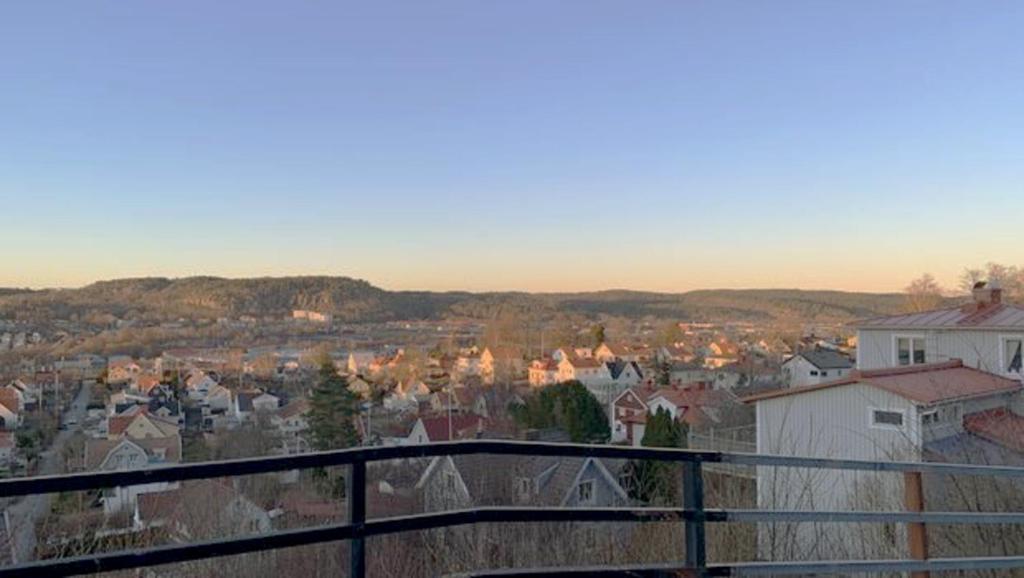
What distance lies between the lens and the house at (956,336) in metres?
20.5

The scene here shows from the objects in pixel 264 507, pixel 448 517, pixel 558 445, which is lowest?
pixel 264 507

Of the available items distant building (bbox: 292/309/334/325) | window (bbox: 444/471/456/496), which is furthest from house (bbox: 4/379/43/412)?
distant building (bbox: 292/309/334/325)

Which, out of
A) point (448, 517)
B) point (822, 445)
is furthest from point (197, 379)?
point (448, 517)

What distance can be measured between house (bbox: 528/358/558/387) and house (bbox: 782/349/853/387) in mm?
17640

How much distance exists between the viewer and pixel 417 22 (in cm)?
1858

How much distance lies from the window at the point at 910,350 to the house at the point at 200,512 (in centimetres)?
2352

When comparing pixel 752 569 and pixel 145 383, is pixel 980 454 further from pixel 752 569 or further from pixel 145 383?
pixel 145 383

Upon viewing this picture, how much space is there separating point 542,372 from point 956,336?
1518 inches

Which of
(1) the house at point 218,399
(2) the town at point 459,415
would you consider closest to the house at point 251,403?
(2) the town at point 459,415

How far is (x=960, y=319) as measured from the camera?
22.2 m

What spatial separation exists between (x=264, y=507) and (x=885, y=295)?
2954 inches

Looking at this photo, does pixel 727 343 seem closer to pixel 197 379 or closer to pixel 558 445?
pixel 197 379

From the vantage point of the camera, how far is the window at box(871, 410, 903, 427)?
629 inches

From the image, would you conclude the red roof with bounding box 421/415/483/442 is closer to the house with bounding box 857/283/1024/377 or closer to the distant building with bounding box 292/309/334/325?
the house with bounding box 857/283/1024/377
